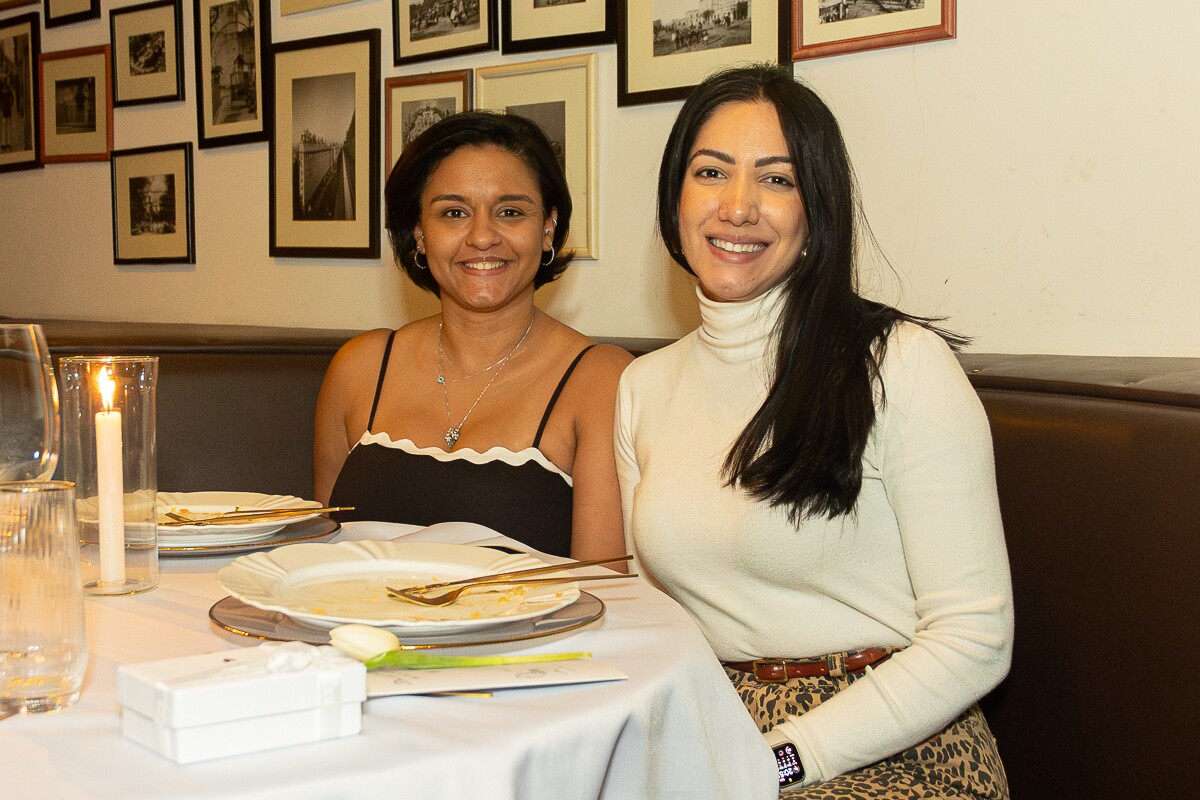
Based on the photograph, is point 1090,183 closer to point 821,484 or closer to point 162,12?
point 821,484

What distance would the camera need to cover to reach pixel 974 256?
229cm

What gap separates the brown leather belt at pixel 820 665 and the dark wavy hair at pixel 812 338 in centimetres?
20

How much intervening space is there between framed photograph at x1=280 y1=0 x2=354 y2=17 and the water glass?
2840mm

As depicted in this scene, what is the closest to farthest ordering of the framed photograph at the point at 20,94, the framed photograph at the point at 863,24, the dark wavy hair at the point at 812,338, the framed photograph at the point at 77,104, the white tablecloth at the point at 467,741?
the white tablecloth at the point at 467,741
the dark wavy hair at the point at 812,338
the framed photograph at the point at 863,24
the framed photograph at the point at 77,104
the framed photograph at the point at 20,94

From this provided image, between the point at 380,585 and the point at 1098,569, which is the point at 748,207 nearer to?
the point at 1098,569

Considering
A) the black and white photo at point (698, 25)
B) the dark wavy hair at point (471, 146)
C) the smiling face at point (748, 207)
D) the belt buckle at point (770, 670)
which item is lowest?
the belt buckle at point (770, 670)

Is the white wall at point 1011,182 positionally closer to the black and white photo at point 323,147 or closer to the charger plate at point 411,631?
the black and white photo at point 323,147

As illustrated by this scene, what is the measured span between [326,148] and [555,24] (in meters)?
0.93

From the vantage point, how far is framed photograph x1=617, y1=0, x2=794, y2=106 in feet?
8.41

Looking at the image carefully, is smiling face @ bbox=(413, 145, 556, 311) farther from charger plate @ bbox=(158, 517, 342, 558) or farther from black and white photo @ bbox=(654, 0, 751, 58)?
charger plate @ bbox=(158, 517, 342, 558)

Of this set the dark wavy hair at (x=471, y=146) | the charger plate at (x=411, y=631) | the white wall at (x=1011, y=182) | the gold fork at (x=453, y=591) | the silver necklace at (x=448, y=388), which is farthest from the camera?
the dark wavy hair at (x=471, y=146)

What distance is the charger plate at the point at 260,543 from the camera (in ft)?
4.86

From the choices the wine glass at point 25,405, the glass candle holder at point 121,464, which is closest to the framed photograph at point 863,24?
the glass candle holder at point 121,464

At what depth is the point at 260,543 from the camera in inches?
59.7
